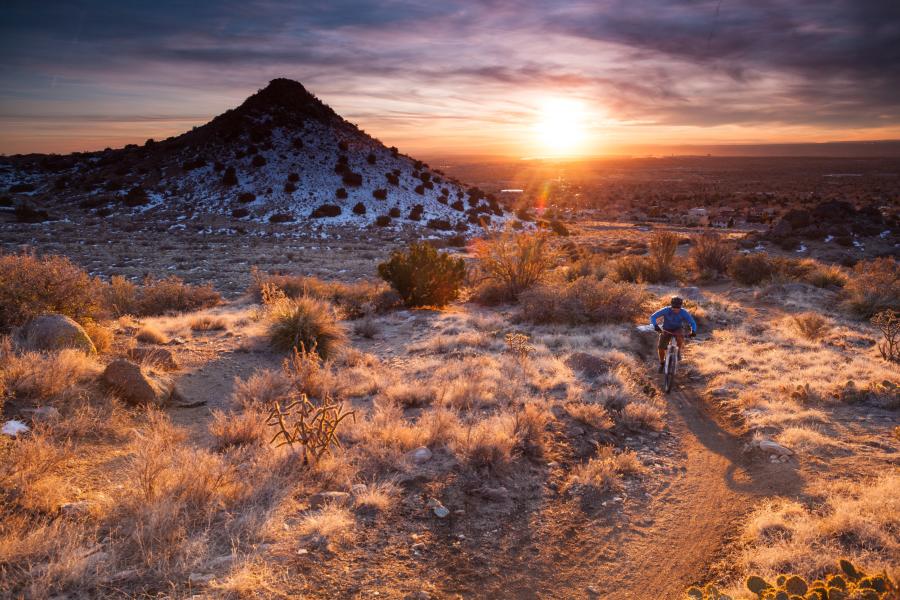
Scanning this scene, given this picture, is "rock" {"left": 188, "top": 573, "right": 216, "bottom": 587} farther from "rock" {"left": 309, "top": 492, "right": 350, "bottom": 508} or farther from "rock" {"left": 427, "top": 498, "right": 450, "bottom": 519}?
"rock" {"left": 427, "top": 498, "right": 450, "bottom": 519}

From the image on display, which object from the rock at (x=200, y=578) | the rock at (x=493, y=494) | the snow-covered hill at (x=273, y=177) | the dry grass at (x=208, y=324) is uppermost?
the snow-covered hill at (x=273, y=177)

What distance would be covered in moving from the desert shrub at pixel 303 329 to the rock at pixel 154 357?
1.95 metres

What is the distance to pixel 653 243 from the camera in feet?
68.7

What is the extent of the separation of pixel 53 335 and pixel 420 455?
19.9 feet

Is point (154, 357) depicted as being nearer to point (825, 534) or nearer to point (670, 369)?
point (670, 369)

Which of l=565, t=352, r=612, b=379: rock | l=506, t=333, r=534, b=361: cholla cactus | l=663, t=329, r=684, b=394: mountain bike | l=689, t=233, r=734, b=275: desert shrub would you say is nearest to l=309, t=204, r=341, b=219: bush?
l=689, t=233, r=734, b=275: desert shrub

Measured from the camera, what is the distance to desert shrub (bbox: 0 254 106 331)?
827 centimetres

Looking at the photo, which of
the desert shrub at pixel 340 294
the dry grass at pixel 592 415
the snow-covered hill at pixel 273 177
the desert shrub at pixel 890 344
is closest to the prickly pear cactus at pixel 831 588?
the dry grass at pixel 592 415

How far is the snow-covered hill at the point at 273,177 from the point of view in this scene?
39688mm

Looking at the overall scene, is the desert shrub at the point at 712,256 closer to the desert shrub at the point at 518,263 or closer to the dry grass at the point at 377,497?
the desert shrub at the point at 518,263

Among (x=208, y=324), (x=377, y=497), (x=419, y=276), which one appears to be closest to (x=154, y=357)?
(x=208, y=324)

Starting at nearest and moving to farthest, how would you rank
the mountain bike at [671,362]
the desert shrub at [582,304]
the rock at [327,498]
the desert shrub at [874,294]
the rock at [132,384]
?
the rock at [327,498], the rock at [132,384], the mountain bike at [671,362], the desert shrub at [582,304], the desert shrub at [874,294]

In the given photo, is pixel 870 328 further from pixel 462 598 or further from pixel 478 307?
pixel 462 598

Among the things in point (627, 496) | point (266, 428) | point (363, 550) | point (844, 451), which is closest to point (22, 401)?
point (266, 428)
